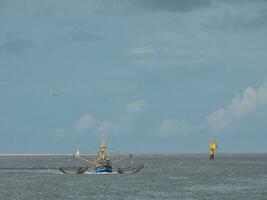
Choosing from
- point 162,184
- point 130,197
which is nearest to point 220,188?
point 162,184

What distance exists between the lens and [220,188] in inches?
5335

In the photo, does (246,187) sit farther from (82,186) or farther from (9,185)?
(9,185)

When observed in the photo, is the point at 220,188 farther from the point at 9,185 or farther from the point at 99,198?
the point at 9,185

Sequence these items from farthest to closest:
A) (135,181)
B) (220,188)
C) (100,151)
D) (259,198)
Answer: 1. (100,151)
2. (135,181)
3. (220,188)
4. (259,198)

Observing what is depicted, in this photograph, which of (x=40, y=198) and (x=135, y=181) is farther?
(x=135, y=181)

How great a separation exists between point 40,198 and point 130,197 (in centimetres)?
1422

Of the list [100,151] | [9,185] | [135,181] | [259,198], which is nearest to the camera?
[259,198]

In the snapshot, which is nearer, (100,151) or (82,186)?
(82,186)

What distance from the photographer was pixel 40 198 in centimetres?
11675

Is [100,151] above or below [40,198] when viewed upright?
above

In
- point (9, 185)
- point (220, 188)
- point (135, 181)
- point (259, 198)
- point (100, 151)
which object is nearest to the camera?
point (259, 198)

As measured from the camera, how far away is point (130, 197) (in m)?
117

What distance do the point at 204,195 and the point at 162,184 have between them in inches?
1093

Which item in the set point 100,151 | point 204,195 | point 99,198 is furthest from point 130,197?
point 100,151
